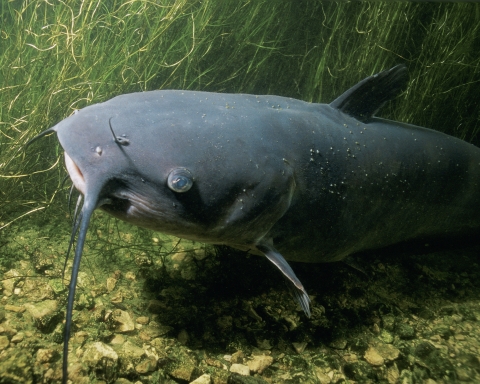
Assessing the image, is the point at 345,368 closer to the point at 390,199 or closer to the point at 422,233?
the point at 390,199

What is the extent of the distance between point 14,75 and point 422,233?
13.0 feet

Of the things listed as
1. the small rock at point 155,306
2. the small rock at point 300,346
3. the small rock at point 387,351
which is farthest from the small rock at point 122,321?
the small rock at point 387,351

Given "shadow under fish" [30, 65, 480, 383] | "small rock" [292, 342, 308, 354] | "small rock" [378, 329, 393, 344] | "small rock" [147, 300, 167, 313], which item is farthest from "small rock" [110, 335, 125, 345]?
"small rock" [378, 329, 393, 344]

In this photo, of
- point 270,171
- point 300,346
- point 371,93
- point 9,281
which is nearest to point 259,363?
point 300,346

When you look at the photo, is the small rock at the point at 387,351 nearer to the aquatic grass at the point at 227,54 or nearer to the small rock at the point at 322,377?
the small rock at the point at 322,377

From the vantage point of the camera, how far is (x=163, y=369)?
1558mm

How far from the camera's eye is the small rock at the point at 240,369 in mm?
1705

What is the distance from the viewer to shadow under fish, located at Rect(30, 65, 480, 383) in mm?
1369

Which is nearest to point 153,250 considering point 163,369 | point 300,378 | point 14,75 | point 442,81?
point 163,369

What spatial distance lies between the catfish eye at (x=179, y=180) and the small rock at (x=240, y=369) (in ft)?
3.14

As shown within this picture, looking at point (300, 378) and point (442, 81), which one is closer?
point (300, 378)

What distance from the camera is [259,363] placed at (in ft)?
5.84

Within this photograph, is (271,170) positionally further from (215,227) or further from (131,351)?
(131,351)

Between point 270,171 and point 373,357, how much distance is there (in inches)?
49.7
